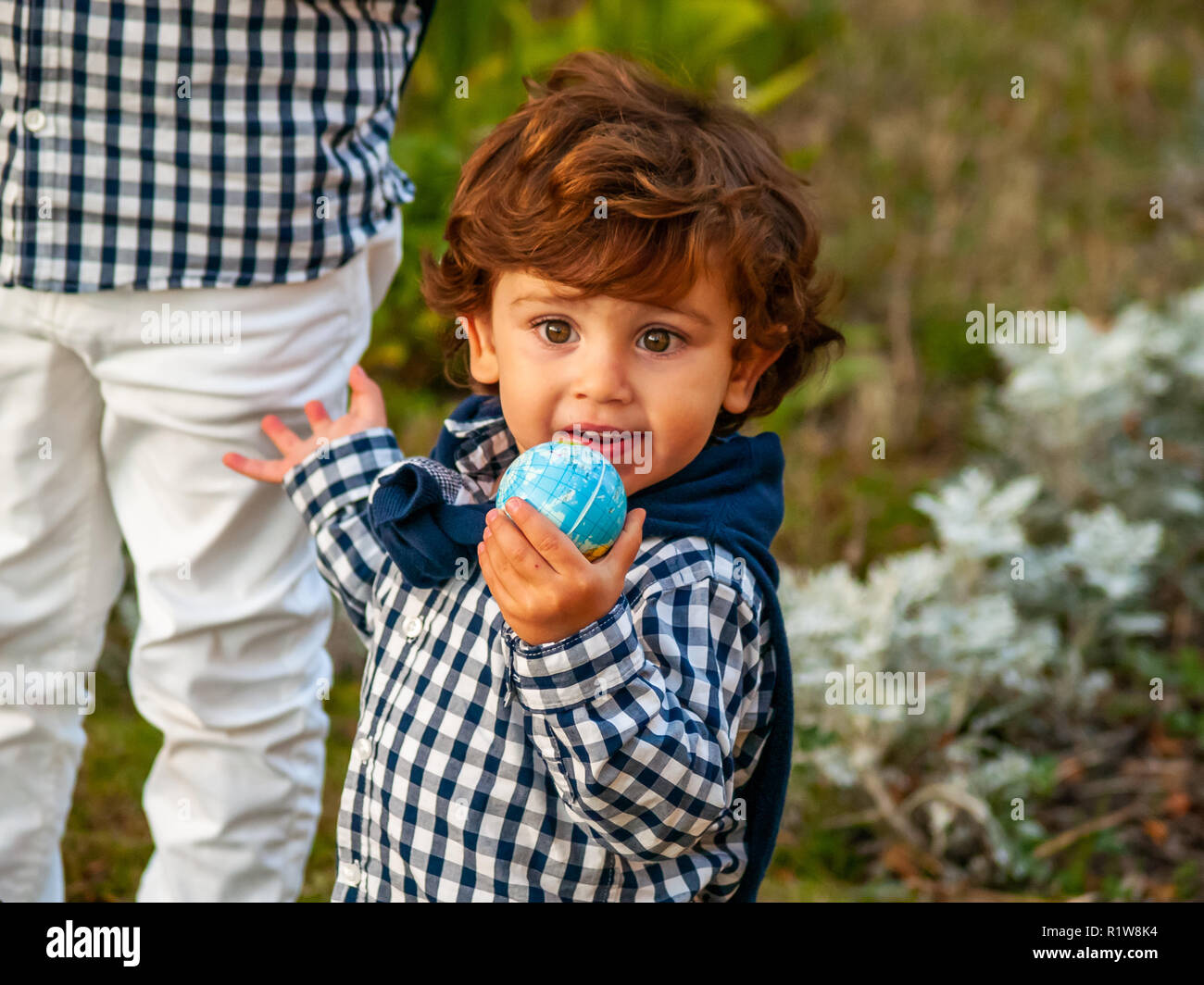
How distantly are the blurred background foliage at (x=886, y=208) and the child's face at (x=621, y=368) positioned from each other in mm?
760

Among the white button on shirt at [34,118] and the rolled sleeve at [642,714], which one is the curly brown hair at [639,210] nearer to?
the rolled sleeve at [642,714]

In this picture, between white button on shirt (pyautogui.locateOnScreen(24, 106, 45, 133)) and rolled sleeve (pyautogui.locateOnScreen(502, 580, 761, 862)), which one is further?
white button on shirt (pyautogui.locateOnScreen(24, 106, 45, 133))

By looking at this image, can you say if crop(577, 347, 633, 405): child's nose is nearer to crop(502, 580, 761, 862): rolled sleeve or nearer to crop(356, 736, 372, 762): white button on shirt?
crop(502, 580, 761, 862): rolled sleeve

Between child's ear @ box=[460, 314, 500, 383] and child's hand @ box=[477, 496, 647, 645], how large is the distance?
15.5 inches

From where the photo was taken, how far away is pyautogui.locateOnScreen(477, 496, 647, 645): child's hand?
1341 mm

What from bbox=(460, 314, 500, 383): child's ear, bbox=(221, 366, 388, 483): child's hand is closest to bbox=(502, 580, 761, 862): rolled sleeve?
bbox=(460, 314, 500, 383): child's ear

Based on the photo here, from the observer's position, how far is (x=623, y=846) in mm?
1478

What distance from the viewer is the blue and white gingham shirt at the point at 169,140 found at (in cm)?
185

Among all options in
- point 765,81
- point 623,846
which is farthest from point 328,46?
point 765,81

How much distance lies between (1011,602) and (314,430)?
199 cm

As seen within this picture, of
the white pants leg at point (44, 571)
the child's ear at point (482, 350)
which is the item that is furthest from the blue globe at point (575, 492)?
the white pants leg at point (44, 571)
